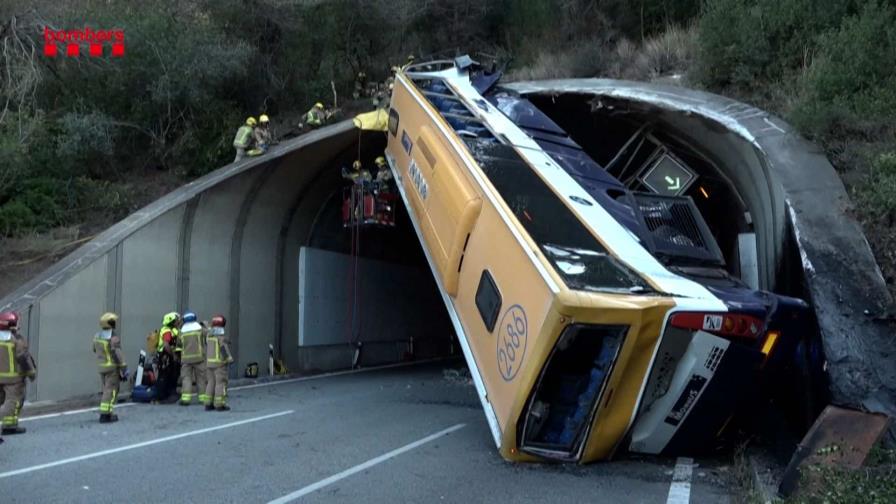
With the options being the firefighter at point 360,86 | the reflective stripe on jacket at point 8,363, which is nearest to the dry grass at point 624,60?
the firefighter at point 360,86

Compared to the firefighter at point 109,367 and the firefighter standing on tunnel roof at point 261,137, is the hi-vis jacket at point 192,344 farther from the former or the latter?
the firefighter standing on tunnel roof at point 261,137

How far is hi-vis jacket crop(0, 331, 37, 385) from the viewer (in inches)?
389

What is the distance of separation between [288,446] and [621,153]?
8.77 meters

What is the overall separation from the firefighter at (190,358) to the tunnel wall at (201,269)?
1.70 metres

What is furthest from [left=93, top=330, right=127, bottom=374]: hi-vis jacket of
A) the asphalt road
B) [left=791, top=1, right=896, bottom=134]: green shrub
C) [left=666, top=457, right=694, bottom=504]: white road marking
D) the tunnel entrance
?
[left=791, top=1, right=896, bottom=134]: green shrub

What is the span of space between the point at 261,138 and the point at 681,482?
13.7 metres

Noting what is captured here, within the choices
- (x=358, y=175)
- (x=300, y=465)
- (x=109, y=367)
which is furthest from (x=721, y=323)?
(x=358, y=175)

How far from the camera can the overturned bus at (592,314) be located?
7184 millimetres

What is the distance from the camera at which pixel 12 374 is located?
991 centimetres

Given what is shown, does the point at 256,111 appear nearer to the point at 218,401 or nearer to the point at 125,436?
the point at 218,401

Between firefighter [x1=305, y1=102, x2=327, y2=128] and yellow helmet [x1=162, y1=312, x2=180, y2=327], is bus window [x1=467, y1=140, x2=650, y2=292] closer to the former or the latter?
yellow helmet [x1=162, y1=312, x2=180, y2=327]

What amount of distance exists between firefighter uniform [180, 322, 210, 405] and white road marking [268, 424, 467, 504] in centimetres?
488

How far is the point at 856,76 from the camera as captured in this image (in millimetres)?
12305

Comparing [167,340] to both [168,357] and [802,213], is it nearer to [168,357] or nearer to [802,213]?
[168,357]
